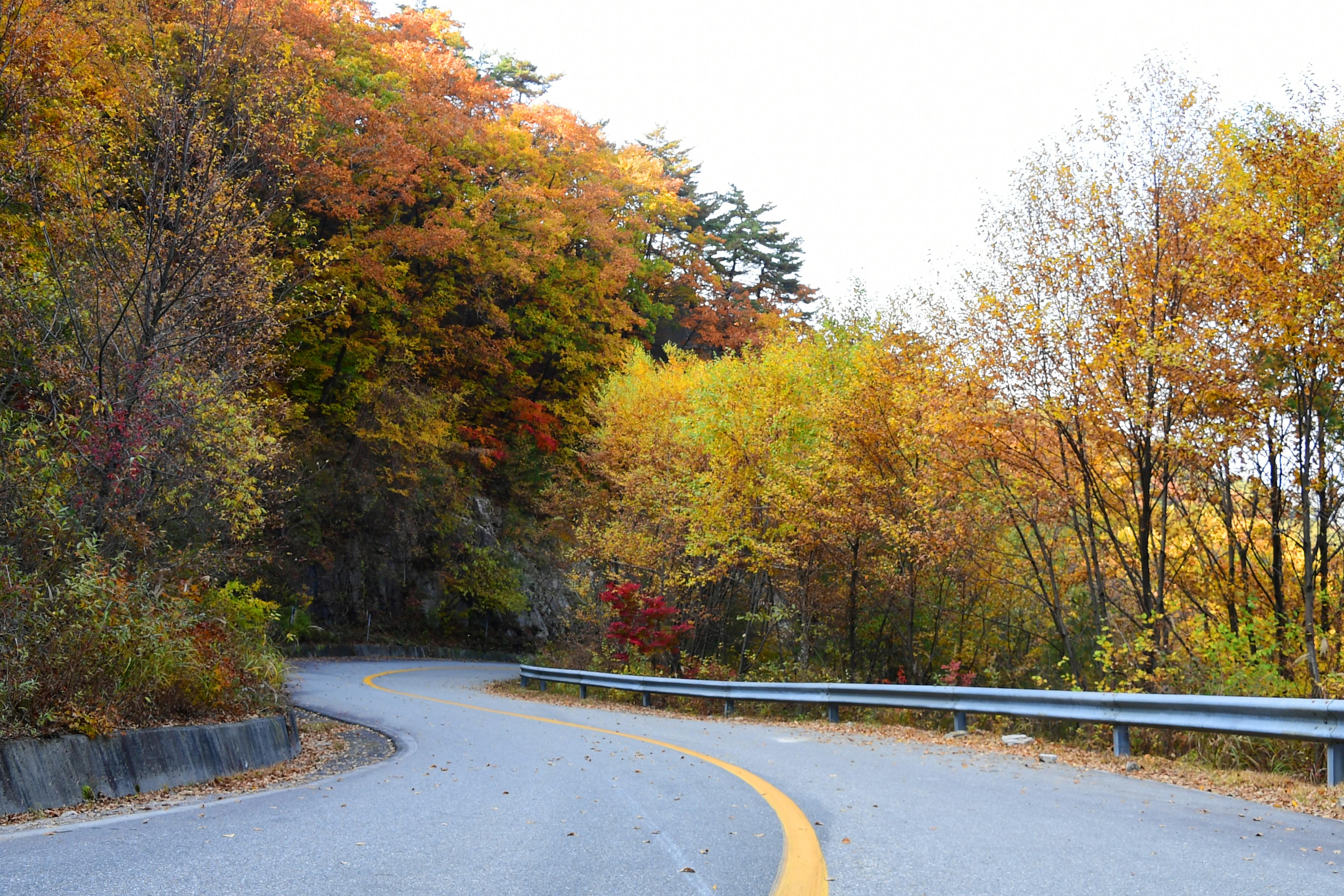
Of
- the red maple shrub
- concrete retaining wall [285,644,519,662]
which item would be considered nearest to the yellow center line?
the red maple shrub

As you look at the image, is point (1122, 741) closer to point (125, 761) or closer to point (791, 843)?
point (791, 843)

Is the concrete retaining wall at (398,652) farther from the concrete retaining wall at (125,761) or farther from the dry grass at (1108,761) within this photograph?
the concrete retaining wall at (125,761)

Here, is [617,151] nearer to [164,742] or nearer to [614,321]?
[614,321]

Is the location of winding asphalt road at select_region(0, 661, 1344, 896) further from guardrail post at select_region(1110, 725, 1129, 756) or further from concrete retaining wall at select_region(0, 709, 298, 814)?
guardrail post at select_region(1110, 725, 1129, 756)

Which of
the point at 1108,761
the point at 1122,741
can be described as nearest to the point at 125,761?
the point at 1108,761

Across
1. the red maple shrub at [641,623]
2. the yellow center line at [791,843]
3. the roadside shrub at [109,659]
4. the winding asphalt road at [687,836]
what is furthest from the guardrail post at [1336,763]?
the red maple shrub at [641,623]

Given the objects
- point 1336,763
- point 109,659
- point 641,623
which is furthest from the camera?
point 641,623

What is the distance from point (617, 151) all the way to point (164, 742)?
4266 centimetres

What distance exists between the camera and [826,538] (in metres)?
19.4

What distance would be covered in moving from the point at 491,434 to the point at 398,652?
7844 millimetres

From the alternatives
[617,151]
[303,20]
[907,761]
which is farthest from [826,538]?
[617,151]

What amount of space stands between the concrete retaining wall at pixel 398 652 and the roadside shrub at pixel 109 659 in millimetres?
16773

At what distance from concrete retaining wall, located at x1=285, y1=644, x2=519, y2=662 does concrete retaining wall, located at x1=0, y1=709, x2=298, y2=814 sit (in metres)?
17.9

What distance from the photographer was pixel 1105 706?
30.2 ft
